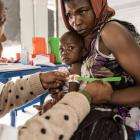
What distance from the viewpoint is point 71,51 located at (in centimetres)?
183

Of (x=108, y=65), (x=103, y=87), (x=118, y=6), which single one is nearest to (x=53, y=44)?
(x=118, y=6)

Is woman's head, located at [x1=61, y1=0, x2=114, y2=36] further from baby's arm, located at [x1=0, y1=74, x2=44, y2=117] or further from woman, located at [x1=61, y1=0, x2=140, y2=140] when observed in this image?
baby's arm, located at [x1=0, y1=74, x2=44, y2=117]

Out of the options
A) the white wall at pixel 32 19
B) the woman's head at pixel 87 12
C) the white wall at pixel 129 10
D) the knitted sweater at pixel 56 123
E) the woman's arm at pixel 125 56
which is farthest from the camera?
the white wall at pixel 32 19

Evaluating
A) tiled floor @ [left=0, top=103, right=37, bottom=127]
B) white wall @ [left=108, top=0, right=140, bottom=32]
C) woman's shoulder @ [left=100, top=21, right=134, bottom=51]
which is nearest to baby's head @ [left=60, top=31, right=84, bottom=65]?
woman's shoulder @ [left=100, top=21, right=134, bottom=51]

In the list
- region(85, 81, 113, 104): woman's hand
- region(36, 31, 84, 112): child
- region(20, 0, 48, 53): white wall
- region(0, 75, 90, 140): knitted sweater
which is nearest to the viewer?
region(0, 75, 90, 140): knitted sweater

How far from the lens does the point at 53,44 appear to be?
3205 millimetres

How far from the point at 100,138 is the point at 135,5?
9.55ft

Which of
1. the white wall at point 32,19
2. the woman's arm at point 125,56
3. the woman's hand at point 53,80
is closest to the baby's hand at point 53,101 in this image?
the woman's hand at point 53,80

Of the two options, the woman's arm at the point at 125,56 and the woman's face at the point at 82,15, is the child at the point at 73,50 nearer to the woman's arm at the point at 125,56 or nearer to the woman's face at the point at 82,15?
the woman's face at the point at 82,15

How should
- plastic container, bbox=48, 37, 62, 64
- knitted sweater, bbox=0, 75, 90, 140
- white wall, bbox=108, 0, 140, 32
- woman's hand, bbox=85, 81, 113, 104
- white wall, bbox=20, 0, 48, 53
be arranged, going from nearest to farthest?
knitted sweater, bbox=0, 75, 90, 140
woman's hand, bbox=85, 81, 113, 104
plastic container, bbox=48, 37, 62, 64
white wall, bbox=108, 0, 140, 32
white wall, bbox=20, 0, 48, 53

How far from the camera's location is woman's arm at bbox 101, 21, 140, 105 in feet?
3.58

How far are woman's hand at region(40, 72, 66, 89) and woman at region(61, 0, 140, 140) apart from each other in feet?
0.41

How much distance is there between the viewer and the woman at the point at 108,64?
3.16ft

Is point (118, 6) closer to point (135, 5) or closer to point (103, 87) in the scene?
point (135, 5)
